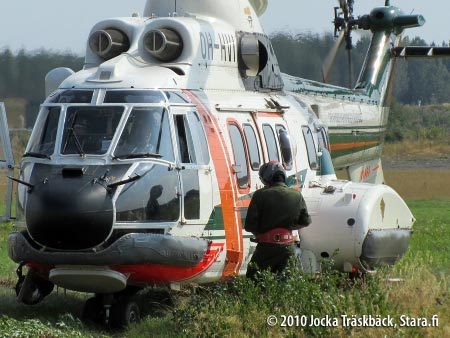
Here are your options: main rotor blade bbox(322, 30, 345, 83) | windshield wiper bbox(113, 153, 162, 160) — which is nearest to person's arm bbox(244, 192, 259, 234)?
windshield wiper bbox(113, 153, 162, 160)

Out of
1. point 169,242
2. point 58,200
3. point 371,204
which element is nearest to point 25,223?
point 58,200

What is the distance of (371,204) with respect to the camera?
13.7 meters

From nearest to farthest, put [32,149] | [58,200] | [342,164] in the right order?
[58,200] → [32,149] → [342,164]

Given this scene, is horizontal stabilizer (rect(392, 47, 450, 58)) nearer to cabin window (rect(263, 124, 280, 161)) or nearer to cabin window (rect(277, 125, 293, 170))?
Result: cabin window (rect(277, 125, 293, 170))

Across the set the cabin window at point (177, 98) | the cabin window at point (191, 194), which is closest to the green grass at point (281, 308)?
the cabin window at point (191, 194)

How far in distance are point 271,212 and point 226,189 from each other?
0.93 m

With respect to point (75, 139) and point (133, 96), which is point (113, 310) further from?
point (133, 96)

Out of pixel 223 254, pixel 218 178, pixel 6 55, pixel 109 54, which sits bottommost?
pixel 6 55

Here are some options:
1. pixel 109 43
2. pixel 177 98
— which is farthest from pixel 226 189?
pixel 109 43

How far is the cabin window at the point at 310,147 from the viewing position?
49.2 ft

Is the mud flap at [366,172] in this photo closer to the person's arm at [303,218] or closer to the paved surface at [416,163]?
the person's arm at [303,218]

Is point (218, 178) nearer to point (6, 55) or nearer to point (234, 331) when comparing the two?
point (234, 331)

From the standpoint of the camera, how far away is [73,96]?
12.4m

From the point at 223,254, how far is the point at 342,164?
652 cm
